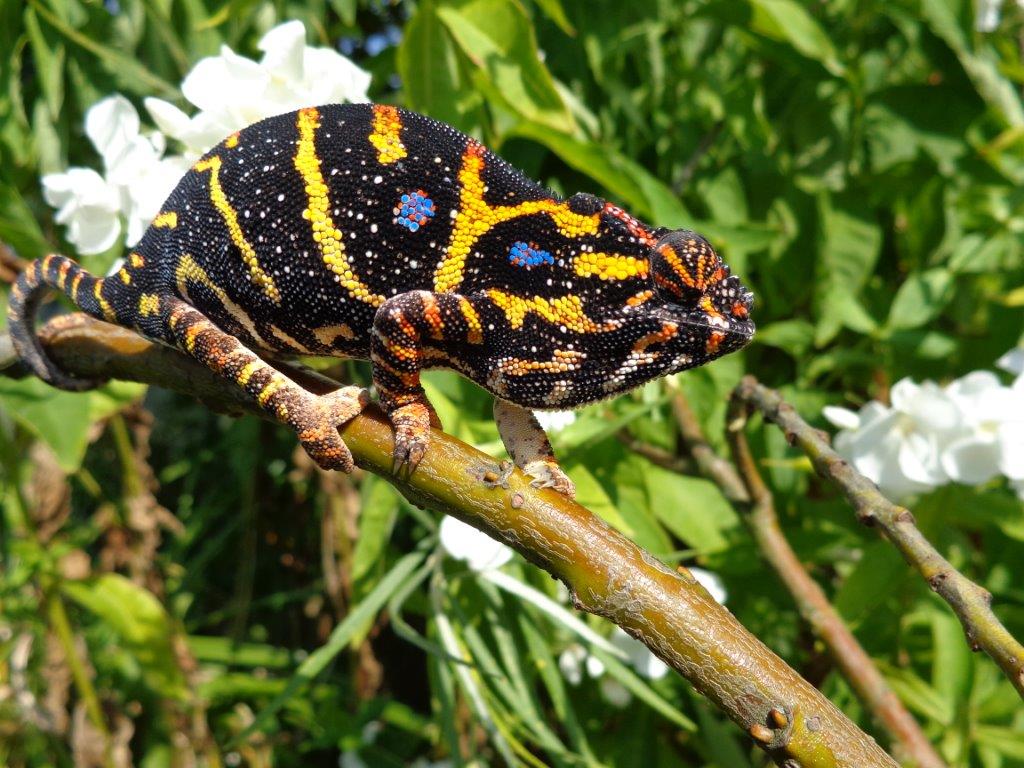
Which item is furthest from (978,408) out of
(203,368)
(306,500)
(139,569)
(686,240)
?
(139,569)

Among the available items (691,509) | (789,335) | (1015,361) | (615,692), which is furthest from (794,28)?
(615,692)

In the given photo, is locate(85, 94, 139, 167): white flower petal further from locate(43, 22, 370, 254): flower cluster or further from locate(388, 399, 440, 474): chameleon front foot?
locate(388, 399, 440, 474): chameleon front foot

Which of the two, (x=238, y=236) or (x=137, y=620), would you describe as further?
(x=137, y=620)

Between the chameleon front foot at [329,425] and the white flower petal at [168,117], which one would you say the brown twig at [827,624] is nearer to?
the chameleon front foot at [329,425]

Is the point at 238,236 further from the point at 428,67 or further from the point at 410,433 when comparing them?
the point at 428,67

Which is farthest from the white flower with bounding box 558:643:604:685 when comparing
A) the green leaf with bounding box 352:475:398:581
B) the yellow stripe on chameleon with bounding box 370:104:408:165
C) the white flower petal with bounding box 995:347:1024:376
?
the yellow stripe on chameleon with bounding box 370:104:408:165
